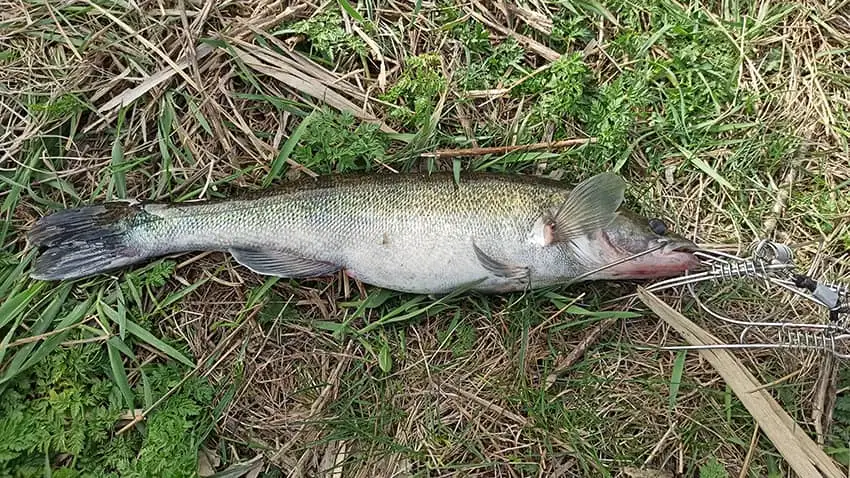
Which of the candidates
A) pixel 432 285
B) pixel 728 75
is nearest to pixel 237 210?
pixel 432 285

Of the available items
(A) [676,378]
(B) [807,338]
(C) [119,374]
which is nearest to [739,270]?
(B) [807,338]

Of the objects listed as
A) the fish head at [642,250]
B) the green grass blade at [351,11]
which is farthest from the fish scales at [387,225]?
the green grass blade at [351,11]

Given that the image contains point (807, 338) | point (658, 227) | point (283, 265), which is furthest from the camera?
point (283, 265)

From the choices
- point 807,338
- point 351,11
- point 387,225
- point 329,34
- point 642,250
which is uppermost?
point 351,11

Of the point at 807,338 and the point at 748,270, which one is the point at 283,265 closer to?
the point at 748,270

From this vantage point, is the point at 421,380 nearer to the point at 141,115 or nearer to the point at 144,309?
the point at 144,309

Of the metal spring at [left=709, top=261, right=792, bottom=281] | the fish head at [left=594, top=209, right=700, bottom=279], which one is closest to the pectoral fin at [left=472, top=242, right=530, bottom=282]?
the fish head at [left=594, top=209, right=700, bottom=279]
